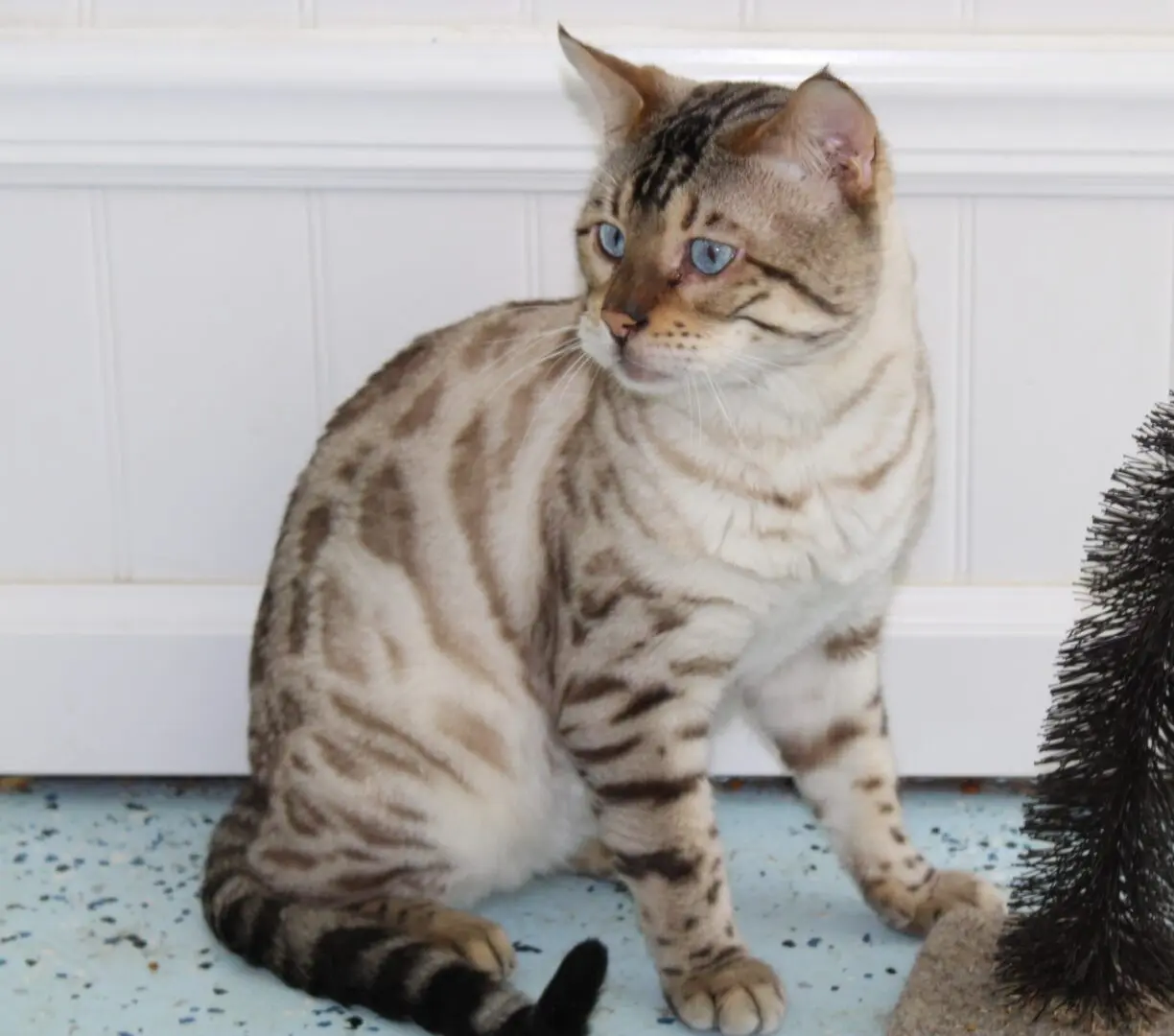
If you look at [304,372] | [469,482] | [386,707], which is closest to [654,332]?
[469,482]

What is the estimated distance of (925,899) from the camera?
1.48 meters

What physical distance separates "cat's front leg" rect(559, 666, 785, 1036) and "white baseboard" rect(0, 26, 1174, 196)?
0.66m

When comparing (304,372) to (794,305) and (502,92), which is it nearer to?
(502,92)

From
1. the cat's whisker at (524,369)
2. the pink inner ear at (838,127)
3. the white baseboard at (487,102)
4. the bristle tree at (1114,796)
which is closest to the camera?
the bristle tree at (1114,796)

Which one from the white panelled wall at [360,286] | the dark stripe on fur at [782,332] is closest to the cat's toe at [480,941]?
the white panelled wall at [360,286]

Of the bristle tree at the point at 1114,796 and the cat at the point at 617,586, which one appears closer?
the bristle tree at the point at 1114,796

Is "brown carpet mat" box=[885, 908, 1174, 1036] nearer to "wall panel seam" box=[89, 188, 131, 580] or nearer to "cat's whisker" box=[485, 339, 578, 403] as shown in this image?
"cat's whisker" box=[485, 339, 578, 403]

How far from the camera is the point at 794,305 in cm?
122

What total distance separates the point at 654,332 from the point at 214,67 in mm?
722

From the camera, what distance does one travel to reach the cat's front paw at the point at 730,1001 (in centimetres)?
130

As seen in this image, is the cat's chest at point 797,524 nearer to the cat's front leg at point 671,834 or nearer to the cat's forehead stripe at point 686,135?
the cat's front leg at point 671,834

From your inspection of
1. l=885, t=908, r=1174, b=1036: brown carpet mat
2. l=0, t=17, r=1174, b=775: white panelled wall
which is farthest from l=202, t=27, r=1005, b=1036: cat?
l=0, t=17, r=1174, b=775: white panelled wall

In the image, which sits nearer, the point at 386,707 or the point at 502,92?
the point at 386,707

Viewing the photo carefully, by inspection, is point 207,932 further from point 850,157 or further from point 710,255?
point 850,157
